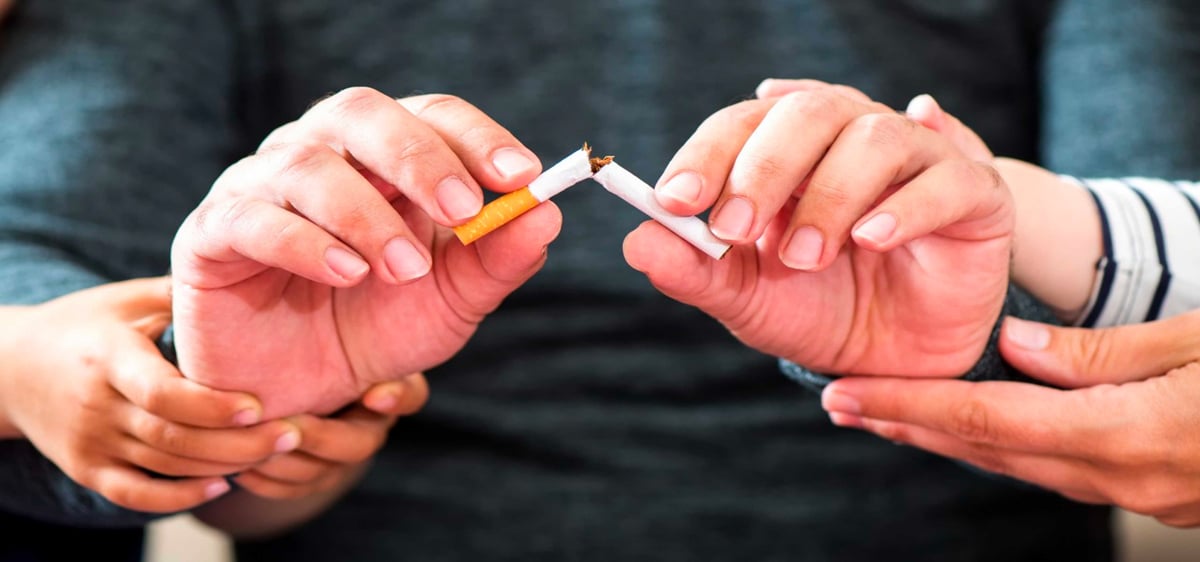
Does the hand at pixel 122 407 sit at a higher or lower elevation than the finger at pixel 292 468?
higher

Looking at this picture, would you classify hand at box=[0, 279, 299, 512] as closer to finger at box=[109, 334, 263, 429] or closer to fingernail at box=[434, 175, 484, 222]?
finger at box=[109, 334, 263, 429]

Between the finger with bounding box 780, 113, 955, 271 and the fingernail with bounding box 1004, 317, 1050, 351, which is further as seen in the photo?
the fingernail with bounding box 1004, 317, 1050, 351

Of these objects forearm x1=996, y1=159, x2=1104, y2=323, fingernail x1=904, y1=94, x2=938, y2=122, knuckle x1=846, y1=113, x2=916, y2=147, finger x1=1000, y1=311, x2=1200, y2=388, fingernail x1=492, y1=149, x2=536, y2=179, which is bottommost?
finger x1=1000, y1=311, x2=1200, y2=388

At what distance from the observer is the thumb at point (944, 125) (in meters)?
0.63

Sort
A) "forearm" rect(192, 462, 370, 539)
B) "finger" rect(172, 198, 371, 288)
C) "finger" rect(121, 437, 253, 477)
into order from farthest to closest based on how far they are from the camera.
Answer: "forearm" rect(192, 462, 370, 539), "finger" rect(121, 437, 253, 477), "finger" rect(172, 198, 371, 288)

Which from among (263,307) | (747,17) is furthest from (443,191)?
(747,17)

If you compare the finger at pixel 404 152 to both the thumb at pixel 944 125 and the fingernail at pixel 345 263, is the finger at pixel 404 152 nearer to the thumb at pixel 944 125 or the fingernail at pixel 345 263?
the fingernail at pixel 345 263

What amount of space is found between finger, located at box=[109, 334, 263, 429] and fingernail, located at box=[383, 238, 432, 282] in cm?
16

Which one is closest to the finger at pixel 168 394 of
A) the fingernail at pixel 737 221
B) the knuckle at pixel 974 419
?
the fingernail at pixel 737 221

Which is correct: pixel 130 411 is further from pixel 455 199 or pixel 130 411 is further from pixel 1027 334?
pixel 1027 334

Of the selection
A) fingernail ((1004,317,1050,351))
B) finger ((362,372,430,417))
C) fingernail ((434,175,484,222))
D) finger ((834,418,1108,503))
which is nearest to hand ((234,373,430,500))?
finger ((362,372,430,417))

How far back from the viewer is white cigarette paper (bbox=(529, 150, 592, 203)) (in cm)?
50

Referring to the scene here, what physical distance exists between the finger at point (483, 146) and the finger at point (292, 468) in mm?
277

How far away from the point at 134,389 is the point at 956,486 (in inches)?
28.2
